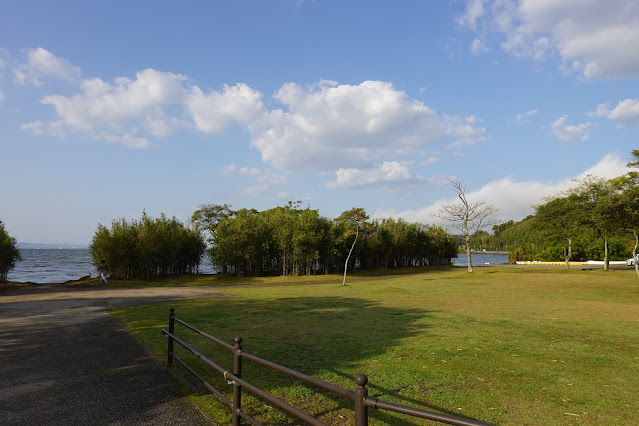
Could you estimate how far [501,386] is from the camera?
5.16m

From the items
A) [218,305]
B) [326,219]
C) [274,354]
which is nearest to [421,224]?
[326,219]

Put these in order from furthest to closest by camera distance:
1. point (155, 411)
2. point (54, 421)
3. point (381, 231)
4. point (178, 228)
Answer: point (381, 231), point (178, 228), point (155, 411), point (54, 421)

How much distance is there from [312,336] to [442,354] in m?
2.83

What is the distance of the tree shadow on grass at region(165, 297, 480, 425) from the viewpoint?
15.7ft

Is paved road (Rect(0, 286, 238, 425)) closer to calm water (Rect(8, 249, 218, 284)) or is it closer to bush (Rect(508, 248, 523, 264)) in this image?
calm water (Rect(8, 249, 218, 284))

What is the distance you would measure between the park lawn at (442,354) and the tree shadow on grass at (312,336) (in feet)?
0.08

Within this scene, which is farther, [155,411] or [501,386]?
[501,386]

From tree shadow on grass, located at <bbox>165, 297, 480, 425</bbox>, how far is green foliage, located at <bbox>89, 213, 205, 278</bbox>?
50.4 ft

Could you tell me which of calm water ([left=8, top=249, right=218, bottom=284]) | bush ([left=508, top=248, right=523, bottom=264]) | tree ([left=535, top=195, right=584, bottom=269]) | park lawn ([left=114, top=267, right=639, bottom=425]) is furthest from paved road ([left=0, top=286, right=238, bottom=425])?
bush ([left=508, top=248, right=523, bottom=264])

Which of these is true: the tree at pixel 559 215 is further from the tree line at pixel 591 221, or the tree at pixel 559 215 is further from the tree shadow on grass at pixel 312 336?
the tree shadow on grass at pixel 312 336

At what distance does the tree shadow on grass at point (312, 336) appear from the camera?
15.7ft

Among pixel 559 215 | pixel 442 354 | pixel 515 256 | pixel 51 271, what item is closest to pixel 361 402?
pixel 442 354

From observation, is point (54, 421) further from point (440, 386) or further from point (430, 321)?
point (430, 321)

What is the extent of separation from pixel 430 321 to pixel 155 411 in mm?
7891
